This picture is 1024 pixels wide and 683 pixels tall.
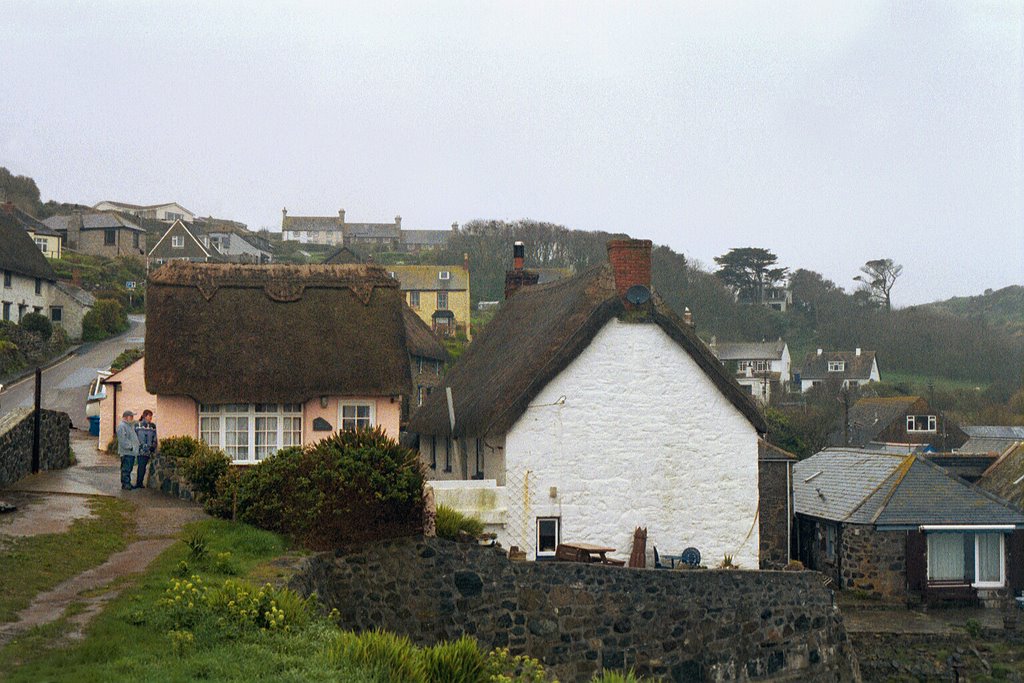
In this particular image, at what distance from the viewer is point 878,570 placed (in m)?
31.8

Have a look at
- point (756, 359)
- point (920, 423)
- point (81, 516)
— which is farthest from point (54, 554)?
point (756, 359)

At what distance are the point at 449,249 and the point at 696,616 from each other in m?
86.1

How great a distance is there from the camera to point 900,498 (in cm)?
3262

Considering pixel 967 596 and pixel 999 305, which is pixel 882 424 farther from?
pixel 999 305

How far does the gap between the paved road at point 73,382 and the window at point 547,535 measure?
2444 cm

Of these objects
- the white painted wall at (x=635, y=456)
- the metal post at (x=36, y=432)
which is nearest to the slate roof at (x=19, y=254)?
the metal post at (x=36, y=432)

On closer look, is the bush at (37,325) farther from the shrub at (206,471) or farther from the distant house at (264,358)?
the shrub at (206,471)

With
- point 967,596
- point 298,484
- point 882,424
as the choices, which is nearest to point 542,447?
point 298,484

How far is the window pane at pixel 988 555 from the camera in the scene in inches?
1271

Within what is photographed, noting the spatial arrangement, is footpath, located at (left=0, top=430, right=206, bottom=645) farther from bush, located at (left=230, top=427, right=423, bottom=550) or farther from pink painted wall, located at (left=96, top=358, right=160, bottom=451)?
pink painted wall, located at (left=96, top=358, right=160, bottom=451)

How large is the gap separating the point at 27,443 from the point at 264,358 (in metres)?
5.90

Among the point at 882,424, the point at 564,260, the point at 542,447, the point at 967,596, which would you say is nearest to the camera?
the point at 542,447

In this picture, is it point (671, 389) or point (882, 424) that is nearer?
point (671, 389)

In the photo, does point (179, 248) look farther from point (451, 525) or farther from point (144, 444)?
point (451, 525)
